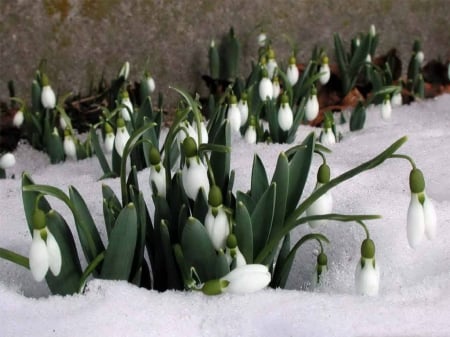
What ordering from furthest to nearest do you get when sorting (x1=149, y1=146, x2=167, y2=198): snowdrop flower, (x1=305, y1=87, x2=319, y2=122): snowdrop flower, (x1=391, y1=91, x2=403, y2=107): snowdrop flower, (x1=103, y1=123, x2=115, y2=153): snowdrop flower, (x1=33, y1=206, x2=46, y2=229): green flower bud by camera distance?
(x1=391, y1=91, x2=403, y2=107): snowdrop flower → (x1=305, y1=87, x2=319, y2=122): snowdrop flower → (x1=103, y1=123, x2=115, y2=153): snowdrop flower → (x1=149, y1=146, x2=167, y2=198): snowdrop flower → (x1=33, y1=206, x2=46, y2=229): green flower bud

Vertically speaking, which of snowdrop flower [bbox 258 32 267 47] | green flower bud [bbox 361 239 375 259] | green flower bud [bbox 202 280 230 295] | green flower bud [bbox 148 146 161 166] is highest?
green flower bud [bbox 148 146 161 166]

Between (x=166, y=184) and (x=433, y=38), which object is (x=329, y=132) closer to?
(x=166, y=184)

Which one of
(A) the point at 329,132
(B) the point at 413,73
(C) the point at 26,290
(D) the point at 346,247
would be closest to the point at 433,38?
(B) the point at 413,73

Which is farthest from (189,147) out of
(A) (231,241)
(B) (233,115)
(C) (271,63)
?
(C) (271,63)

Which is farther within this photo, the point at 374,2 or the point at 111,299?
the point at 374,2

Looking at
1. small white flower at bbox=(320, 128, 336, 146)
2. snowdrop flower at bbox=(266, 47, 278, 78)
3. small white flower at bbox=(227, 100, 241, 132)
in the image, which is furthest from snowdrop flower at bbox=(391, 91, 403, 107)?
small white flower at bbox=(227, 100, 241, 132)

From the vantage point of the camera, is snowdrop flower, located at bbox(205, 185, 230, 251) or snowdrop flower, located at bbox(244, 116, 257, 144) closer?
snowdrop flower, located at bbox(205, 185, 230, 251)

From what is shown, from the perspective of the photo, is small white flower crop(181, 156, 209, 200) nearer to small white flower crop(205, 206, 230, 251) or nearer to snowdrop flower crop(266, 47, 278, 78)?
small white flower crop(205, 206, 230, 251)
